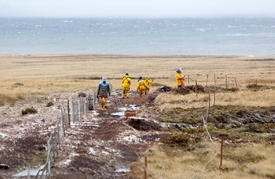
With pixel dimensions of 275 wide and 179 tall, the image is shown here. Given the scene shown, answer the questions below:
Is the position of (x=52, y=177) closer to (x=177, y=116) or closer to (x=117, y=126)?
(x=117, y=126)

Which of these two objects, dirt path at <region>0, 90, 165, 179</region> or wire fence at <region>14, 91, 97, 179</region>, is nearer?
wire fence at <region>14, 91, 97, 179</region>

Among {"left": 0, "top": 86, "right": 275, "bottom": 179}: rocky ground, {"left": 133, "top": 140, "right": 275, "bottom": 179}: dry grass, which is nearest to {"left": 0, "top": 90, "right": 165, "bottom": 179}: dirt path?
{"left": 0, "top": 86, "right": 275, "bottom": 179}: rocky ground

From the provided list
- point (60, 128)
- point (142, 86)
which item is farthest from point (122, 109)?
point (60, 128)

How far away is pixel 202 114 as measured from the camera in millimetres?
19188

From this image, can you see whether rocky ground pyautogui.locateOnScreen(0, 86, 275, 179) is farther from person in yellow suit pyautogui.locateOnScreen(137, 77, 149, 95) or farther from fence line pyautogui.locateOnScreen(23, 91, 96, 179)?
person in yellow suit pyautogui.locateOnScreen(137, 77, 149, 95)

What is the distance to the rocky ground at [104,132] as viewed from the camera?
40.1 ft

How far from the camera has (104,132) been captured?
53.1ft

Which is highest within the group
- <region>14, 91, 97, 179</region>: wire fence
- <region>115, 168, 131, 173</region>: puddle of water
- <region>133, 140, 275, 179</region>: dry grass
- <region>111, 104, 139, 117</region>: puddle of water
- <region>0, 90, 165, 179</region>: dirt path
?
<region>14, 91, 97, 179</region>: wire fence

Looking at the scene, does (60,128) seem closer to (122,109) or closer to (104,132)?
(104,132)

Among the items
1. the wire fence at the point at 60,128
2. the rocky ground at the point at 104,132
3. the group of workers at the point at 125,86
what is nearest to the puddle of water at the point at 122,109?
the rocky ground at the point at 104,132

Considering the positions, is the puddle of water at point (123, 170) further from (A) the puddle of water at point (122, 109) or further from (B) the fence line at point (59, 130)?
(A) the puddle of water at point (122, 109)

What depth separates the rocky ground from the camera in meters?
12.2

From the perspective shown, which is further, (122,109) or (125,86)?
(125,86)

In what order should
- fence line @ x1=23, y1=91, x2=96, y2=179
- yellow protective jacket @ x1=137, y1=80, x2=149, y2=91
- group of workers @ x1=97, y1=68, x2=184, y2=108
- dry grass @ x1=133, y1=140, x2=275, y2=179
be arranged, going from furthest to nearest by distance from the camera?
yellow protective jacket @ x1=137, y1=80, x2=149, y2=91 → group of workers @ x1=97, y1=68, x2=184, y2=108 → dry grass @ x1=133, y1=140, x2=275, y2=179 → fence line @ x1=23, y1=91, x2=96, y2=179
